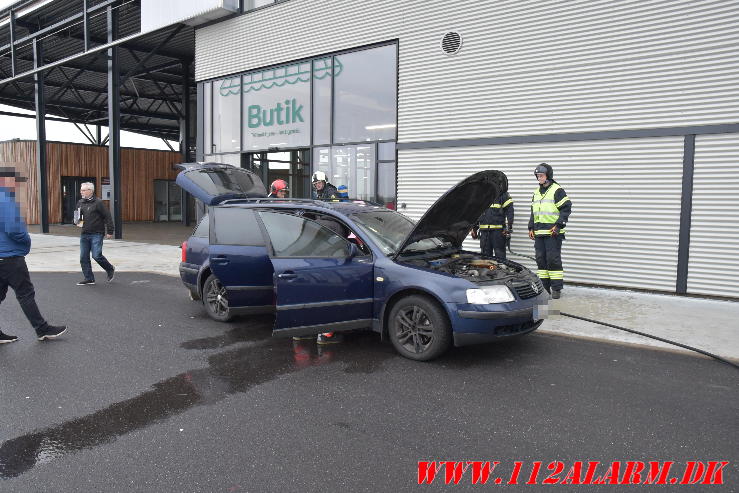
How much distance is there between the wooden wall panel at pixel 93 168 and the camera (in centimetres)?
2444

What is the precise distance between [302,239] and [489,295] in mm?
1937

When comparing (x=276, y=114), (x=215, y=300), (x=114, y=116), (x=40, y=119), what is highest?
(x=40, y=119)

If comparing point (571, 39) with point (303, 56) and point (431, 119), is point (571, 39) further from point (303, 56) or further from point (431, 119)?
point (303, 56)

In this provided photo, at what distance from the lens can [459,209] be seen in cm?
541

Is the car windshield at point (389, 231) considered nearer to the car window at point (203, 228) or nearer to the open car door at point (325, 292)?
the open car door at point (325, 292)

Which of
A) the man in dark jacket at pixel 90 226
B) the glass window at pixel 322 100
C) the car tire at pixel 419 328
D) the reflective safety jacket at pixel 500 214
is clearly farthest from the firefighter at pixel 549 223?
the man in dark jacket at pixel 90 226

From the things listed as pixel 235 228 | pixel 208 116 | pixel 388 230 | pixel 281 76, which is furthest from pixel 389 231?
pixel 208 116

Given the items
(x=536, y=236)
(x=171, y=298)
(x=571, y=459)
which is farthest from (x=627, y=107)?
(x=171, y=298)

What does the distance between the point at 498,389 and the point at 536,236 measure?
4013mm

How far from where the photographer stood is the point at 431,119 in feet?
34.0

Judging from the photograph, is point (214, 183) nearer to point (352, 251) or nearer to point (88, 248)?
point (352, 251)

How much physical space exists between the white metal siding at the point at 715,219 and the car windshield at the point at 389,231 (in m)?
4.67

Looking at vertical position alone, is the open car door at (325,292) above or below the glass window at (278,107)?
below

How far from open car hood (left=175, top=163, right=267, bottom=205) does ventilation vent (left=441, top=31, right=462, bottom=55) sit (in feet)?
16.9
